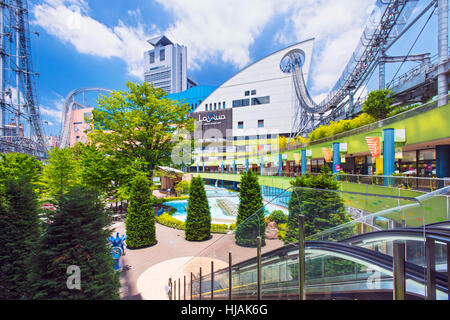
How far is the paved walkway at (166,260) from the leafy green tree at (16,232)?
5.92 feet

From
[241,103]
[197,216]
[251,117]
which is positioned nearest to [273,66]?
[241,103]

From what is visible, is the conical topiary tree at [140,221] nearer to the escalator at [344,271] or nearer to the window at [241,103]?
the escalator at [344,271]

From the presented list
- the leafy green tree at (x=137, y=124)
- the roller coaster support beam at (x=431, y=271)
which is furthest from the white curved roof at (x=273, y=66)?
the roller coaster support beam at (x=431, y=271)

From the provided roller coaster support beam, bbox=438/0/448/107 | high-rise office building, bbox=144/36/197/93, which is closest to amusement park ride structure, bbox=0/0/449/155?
roller coaster support beam, bbox=438/0/448/107

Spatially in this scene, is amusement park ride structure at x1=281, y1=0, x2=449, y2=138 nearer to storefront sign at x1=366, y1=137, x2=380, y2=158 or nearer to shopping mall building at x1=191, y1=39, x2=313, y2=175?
storefront sign at x1=366, y1=137, x2=380, y2=158

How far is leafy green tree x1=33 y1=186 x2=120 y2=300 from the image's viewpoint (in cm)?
257

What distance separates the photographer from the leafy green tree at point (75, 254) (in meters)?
2.57

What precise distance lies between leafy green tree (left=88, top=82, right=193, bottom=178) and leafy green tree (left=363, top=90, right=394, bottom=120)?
19360 mm

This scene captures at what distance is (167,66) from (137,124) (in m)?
120

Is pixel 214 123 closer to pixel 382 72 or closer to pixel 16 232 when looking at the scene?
pixel 382 72

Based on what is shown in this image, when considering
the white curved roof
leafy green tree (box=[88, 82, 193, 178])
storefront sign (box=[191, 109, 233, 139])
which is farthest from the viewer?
storefront sign (box=[191, 109, 233, 139])

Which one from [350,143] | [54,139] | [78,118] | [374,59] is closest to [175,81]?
[78,118]

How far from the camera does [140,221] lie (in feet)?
39.4
